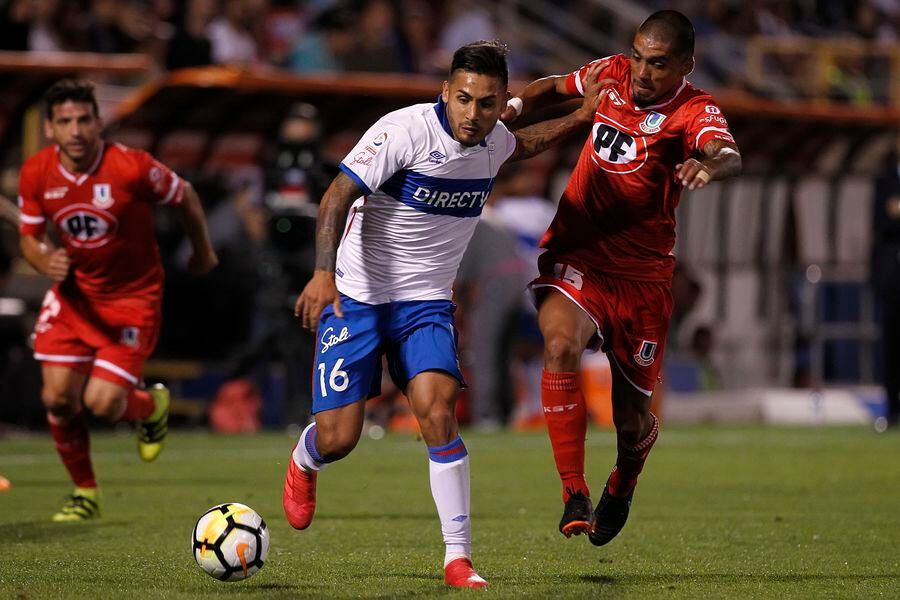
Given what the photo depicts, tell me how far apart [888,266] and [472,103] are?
10224mm

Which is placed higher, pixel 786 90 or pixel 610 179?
pixel 786 90

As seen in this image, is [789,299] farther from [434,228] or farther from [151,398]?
[434,228]

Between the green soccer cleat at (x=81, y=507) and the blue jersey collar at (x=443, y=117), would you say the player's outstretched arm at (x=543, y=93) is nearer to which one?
the blue jersey collar at (x=443, y=117)

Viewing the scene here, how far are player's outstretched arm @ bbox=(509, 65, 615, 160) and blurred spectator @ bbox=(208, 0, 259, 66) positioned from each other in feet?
35.4

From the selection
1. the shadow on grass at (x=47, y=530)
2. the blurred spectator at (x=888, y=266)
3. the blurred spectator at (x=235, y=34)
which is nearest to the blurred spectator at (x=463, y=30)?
the blurred spectator at (x=235, y=34)

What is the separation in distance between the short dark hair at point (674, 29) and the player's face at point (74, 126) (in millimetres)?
3347

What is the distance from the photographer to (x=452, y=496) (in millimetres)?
6586

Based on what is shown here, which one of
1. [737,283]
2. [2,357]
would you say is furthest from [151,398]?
[737,283]

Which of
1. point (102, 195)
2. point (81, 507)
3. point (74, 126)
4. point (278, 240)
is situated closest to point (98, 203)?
point (102, 195)

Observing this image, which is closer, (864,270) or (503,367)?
(503,367)

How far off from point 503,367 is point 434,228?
32.6 feet

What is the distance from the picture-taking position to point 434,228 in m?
6.98

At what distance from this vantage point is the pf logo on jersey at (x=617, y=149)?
25.2 ft

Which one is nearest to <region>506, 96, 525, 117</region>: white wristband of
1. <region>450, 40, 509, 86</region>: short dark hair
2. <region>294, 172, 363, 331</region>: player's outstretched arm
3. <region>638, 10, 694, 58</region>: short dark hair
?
<region>638, 10, 694, 58</region>: short dark hair
